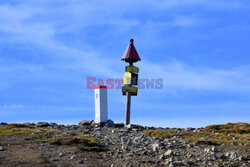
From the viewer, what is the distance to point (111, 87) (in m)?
27.2

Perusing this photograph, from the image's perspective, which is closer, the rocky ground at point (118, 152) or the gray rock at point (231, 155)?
the rocky ground at point (118, 152)

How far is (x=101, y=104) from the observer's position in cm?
2658

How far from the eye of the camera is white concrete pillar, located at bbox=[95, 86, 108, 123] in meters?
26.5

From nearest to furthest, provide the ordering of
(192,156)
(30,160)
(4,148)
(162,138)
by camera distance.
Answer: (30,160), (192,156), (4,148), (162,138)

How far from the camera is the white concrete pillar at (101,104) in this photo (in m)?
26.5

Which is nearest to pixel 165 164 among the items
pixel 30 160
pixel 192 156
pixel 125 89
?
pixel 192 156

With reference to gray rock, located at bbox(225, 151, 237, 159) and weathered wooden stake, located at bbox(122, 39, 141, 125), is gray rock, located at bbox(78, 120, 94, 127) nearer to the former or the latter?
weathered wooden stake, located at bbox(122, 39, 141, 125)

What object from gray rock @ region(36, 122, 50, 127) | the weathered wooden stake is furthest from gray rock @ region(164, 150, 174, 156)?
gray rock @ region(36, 122, 50, 127)

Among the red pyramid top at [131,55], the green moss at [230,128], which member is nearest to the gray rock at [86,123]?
the red pyramid top at [131,55]

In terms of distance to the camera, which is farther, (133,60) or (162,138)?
(133,60)

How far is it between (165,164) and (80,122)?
1641 centimetres

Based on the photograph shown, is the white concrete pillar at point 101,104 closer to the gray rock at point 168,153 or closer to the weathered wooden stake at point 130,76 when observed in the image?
the weathered wooden stake at point 130,76

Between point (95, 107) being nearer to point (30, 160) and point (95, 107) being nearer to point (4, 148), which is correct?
point (4, 148)

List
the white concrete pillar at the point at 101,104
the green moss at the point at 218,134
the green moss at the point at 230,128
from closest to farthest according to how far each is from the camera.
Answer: the green moss at the point at 218,134 → the green moss at the point at 230,128 → the white concrete pillar at the point at 101,104
